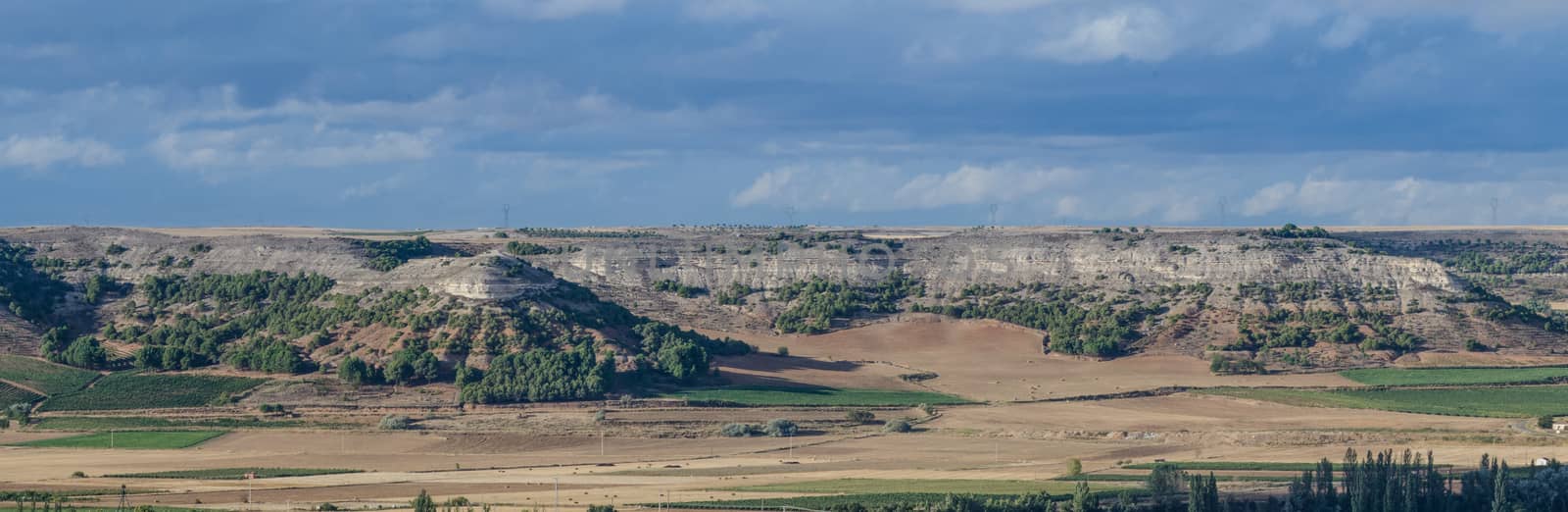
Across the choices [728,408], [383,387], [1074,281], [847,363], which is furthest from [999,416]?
[1074,281]

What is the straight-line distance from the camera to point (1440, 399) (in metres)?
112

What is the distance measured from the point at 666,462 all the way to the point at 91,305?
62318 millimetres

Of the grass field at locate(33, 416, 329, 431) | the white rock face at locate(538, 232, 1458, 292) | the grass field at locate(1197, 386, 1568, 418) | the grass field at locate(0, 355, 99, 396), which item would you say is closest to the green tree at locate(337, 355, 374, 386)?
the grass field at locate(33, 416, 329, 431)

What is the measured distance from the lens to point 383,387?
108625 millimetres

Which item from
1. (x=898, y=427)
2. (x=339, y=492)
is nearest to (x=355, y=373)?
(x=339, y=492)

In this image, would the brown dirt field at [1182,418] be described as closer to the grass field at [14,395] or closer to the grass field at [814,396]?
the grass field at [814,396]

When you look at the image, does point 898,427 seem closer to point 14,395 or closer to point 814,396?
point 814,396

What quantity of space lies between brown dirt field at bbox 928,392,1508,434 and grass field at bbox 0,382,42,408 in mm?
52772

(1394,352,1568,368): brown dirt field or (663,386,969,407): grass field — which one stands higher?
(1394,352,1568,368): brown dirt field

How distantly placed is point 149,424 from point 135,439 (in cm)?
544

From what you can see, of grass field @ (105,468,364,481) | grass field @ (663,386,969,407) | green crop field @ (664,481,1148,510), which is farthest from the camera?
grass field @ (663,386,969,407)

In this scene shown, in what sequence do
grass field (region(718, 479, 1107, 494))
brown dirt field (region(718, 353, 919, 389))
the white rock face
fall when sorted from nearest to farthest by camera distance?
1. grass field (region(718, 479, 1107, 494))
2. brown dirt field (region(718, 353, 919, 389))
3. the white rock face

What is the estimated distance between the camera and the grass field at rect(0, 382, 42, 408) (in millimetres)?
105438

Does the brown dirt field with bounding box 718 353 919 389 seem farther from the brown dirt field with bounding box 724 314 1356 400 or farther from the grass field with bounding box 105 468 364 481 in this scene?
the grass field with bounding box 105 468 364 481
